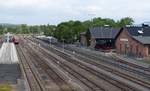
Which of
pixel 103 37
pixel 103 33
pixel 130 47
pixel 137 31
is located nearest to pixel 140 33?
pixel 137 31

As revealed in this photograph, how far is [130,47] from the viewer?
78.7 m

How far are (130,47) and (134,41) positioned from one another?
3168 mm

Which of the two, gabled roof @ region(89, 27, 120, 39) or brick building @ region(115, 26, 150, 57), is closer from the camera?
brick building @ region(115, 26, 150, 57)

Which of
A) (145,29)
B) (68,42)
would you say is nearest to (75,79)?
(145,29)

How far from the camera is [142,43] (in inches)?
2785

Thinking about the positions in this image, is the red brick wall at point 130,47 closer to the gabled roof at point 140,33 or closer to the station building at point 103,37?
the gabled roof at point 140,33

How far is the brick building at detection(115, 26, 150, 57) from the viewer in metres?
71.3

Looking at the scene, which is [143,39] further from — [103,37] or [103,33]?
[103,33]

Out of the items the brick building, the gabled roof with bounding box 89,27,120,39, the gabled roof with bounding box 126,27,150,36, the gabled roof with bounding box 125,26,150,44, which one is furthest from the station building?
the gabled roof with bounding box 125,26,150,44

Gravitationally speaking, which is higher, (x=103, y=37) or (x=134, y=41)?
(x=134, y=41)

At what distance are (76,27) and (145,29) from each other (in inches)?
2035

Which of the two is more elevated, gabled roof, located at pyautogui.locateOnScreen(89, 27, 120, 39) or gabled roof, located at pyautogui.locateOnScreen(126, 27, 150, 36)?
gabled roof, located at pyautogui.locateOnScreen(126, 27, 150, 36)

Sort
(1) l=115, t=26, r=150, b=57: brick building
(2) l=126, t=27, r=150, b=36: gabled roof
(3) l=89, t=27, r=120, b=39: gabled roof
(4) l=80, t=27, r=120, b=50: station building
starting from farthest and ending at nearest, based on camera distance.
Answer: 1. (3) l=89, t=27, r=120, b=39: gabled roof
2. (4) l=80, t=27, r=120, b=50: station building
3. (2) l=126, t=27, r=150, b=36: gabled roof
4. (1) l=115, t=26, r=150, b=57: brick building

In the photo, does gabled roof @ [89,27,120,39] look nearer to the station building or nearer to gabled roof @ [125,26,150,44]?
the station building
